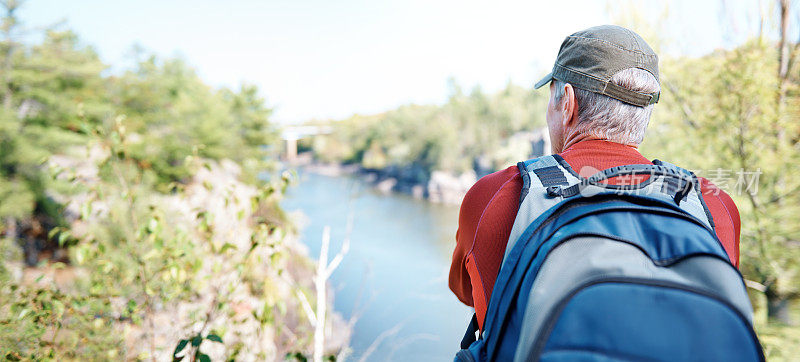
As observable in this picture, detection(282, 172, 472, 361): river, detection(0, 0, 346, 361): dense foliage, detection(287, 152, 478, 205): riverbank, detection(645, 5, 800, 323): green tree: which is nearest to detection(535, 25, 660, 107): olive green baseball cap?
detection(0, 0, 346, 361): dense foliage

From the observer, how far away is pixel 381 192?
1013 inches

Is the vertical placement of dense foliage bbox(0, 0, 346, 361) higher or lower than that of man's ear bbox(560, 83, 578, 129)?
lower

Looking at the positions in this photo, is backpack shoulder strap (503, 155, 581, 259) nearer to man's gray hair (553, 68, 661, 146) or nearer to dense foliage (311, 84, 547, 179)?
man's gray hair (553, 68, 661, 146)

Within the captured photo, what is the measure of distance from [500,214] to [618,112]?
30 cm

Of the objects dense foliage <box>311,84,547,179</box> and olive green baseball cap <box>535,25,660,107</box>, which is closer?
olive green baseball cap <box>535,25,660,107</box>

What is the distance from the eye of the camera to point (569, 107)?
762mm

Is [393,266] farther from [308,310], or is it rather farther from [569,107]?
[569,107]

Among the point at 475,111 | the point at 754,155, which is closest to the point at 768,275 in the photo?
the point at 754,155

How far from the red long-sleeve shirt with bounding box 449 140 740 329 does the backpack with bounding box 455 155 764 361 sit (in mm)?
54

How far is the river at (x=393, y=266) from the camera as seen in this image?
587cm

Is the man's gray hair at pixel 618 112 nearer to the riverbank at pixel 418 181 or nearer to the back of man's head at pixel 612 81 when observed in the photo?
the back of man's head at pixel 612 81

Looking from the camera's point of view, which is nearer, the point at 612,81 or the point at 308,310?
the point at 612,81

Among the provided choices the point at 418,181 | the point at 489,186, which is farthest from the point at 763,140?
the point at 418,181

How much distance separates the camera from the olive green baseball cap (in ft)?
2.30
